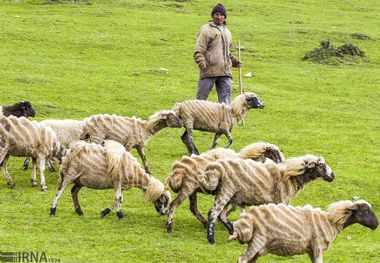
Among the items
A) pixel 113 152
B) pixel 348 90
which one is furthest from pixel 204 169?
pixel 348 90

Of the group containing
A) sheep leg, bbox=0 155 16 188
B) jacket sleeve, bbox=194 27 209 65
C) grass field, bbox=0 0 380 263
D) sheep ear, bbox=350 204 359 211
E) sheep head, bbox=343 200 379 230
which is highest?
jacket sleeve, bbox=194 27 209 65

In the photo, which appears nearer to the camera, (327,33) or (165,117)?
(165,117)

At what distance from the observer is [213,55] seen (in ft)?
73.0

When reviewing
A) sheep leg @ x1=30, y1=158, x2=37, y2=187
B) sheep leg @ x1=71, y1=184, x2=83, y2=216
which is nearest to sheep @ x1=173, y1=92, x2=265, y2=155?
sheep leg @ x1=30, y1=158, x2=37, y2=187

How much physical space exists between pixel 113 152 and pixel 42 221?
70.0 inches

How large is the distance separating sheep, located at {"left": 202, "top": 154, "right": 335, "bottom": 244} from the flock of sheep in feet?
0.06

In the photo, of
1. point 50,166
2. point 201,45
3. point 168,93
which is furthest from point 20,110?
point 168,93

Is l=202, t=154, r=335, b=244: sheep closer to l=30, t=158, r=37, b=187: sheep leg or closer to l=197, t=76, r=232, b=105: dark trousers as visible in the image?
l=30, t=158, r=37, b=187: sheep leg

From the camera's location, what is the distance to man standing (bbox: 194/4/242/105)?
2220 centimetres

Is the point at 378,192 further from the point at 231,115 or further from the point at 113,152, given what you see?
the point at 113,152

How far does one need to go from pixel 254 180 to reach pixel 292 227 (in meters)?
2.08

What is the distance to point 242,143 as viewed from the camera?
23.6 metres

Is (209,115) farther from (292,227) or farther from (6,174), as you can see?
(292,227)

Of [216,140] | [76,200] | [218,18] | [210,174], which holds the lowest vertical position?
[216,140]
